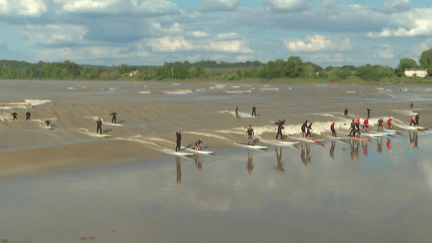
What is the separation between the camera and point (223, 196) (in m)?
21.5

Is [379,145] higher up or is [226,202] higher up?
[226,202]

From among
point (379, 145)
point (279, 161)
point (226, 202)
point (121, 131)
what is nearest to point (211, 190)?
point (226, 202)

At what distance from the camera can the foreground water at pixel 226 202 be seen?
16781 mm

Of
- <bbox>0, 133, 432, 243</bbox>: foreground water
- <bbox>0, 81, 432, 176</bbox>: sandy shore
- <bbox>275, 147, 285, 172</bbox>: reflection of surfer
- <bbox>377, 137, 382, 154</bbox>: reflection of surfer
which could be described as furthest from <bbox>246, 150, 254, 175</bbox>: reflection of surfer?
<bbox>377, 137, 382, 154</bbox>: reflection of surfer

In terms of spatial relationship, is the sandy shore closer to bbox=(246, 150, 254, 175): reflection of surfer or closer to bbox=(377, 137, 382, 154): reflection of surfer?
bbox=(246, 150, 254, 175): reflection of surfer

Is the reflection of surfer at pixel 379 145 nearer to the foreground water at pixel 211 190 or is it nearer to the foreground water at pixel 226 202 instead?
the foreground water at pixel 211 190

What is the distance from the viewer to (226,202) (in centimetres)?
2052

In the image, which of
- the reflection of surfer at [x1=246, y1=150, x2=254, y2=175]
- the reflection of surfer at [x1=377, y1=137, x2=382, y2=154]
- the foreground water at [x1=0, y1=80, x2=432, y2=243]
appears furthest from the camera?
the reflection of surfer at [x1=377, y1=137, x2=382, y2=154]

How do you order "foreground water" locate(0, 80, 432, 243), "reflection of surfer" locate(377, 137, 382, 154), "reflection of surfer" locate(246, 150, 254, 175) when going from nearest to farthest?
"foreground water" locate(0, 80, 432, 243), "reflection of surfer" locate(246, 150, 254, 175), "reflection of surfer" locate(377, 137, 382, 154)

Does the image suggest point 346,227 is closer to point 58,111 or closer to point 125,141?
point 125,141

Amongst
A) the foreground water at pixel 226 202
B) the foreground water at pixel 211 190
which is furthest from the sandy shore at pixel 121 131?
the foreground water at pixel 226 202

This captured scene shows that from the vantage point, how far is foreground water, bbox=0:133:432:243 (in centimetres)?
1678

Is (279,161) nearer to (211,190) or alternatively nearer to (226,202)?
(211,190)

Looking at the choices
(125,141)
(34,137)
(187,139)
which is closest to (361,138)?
(187,139)
